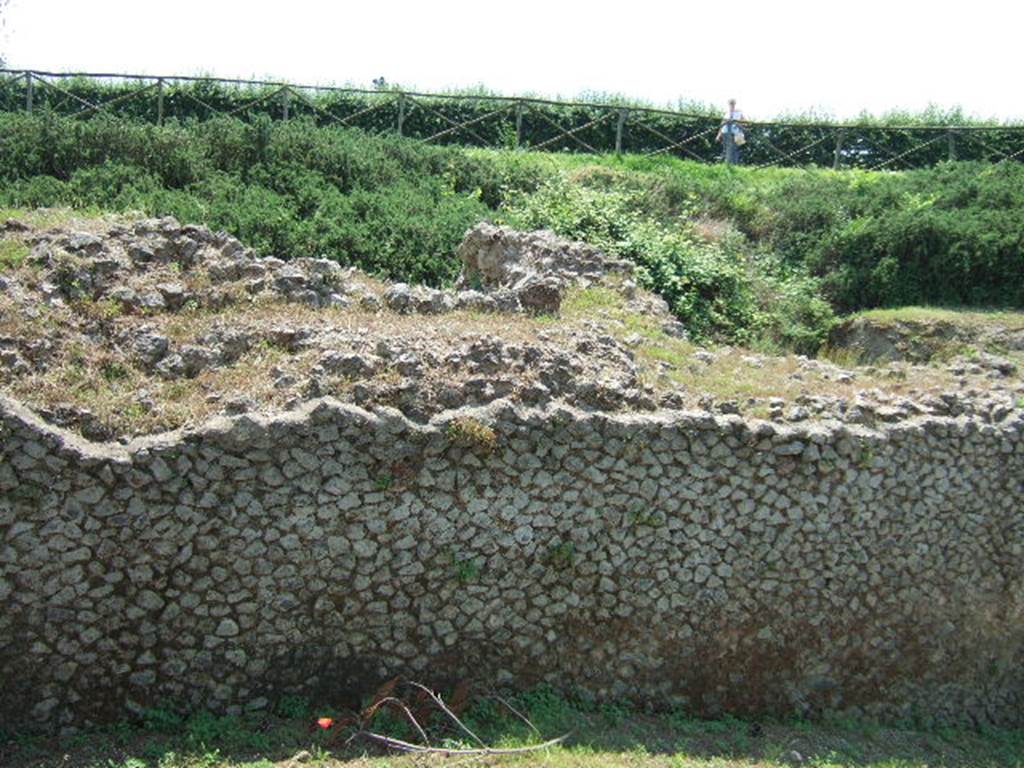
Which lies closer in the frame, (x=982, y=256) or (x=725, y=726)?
(x=725, y=726)

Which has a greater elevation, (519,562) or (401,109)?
(401,109)

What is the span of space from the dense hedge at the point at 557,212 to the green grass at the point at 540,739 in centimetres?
609

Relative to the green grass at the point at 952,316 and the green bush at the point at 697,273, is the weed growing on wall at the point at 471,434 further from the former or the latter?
the green grass at the point at 952,316

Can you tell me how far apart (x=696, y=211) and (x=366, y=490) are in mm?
11699

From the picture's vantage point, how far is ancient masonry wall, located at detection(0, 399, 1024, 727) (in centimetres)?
802

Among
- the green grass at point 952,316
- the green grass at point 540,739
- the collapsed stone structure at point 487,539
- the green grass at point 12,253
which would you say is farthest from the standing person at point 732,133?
the green grass at point 12,253

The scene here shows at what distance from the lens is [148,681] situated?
8.19m

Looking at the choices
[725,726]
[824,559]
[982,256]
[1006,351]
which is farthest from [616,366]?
[982,256]

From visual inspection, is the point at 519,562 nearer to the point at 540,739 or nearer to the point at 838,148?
the point at 540,739

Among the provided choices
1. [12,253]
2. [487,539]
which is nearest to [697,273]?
[487,539]

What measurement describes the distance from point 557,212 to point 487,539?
8.05 metres

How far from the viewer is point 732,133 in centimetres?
2378

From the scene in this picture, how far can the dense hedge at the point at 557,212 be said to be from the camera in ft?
47.9

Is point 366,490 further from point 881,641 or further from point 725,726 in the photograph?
point 881,641
